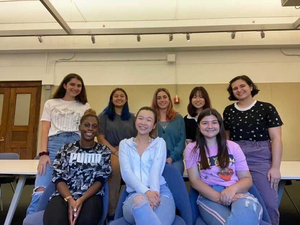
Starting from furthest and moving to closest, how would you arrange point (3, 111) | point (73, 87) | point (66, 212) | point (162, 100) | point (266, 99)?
1. point (3, 111)
2. point (266, 99)
3. point (162, 100)
4. point (73, 87)
5. point (66, 212)

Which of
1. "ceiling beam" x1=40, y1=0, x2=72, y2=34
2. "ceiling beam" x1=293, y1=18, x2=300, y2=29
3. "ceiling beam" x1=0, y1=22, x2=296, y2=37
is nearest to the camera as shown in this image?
"ceiling beam" x1=40, y1=0, x2=72, y2=34

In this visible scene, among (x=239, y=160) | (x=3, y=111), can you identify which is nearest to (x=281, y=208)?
(x=239, y=160)

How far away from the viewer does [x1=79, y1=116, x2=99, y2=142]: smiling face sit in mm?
1773

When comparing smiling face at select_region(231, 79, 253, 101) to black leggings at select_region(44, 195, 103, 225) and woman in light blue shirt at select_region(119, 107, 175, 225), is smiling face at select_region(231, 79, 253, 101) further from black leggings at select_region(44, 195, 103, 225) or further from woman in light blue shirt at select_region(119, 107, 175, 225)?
black leggings at select_region(44, 195, 103, 225)

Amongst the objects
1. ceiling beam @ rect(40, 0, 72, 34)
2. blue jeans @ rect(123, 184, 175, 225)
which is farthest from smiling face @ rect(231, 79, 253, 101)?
→ ceiling beam @ rect(40, 0, 72, 34)

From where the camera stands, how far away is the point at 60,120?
2051 mm

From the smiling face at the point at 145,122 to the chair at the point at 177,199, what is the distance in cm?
33

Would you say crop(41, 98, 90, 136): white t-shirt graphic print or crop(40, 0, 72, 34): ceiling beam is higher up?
crop(40, 0, 72, 34): ceiling beam

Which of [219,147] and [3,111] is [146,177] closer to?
[219,147]

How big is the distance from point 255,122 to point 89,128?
1419mm

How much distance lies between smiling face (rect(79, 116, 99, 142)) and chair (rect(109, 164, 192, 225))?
1.73ft

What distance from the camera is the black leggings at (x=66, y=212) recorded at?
136cm

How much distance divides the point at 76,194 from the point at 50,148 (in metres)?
0.64

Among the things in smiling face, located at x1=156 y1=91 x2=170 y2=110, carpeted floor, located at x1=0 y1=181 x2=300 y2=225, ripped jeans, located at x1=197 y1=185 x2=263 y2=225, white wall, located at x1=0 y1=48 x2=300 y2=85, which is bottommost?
carpeted floor, located at x1=0 y1=181 x2=300 y2=225
